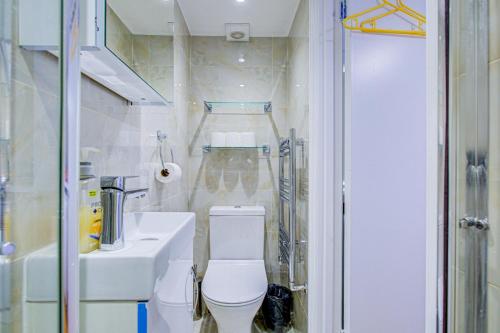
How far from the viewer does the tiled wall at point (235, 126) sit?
2.37 meters

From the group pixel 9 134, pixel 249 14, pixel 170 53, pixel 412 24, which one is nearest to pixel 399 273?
pixel 412 24

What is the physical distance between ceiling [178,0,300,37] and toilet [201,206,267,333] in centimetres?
146

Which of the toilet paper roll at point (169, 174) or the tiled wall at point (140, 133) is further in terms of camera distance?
the toilet paper roll at point (169, 174)

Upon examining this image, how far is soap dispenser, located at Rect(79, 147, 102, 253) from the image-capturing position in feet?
2.75

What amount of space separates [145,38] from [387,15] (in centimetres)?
106

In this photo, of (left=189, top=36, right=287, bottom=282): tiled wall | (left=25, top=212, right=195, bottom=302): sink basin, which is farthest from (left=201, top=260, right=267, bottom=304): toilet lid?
(left=25, top=212, right=195, bottom=302): sink basin

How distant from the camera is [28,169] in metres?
0.57

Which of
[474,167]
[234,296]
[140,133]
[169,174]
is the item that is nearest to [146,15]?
[140,133]

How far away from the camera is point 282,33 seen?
2.34 meters

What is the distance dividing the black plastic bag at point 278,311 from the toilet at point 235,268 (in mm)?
270

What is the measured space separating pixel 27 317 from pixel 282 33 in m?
2.39

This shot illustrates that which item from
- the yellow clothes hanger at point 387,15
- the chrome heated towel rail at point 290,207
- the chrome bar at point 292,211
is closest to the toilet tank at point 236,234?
the chrome heated towel rail at point 290,207

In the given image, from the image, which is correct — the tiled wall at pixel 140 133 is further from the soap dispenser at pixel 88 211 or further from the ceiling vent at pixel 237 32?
the ceiling vent at pixel 237 32

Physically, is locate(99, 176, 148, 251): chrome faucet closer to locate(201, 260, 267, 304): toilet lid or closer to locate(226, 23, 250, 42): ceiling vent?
locate(201, 260, 267, 304): toilet lid
